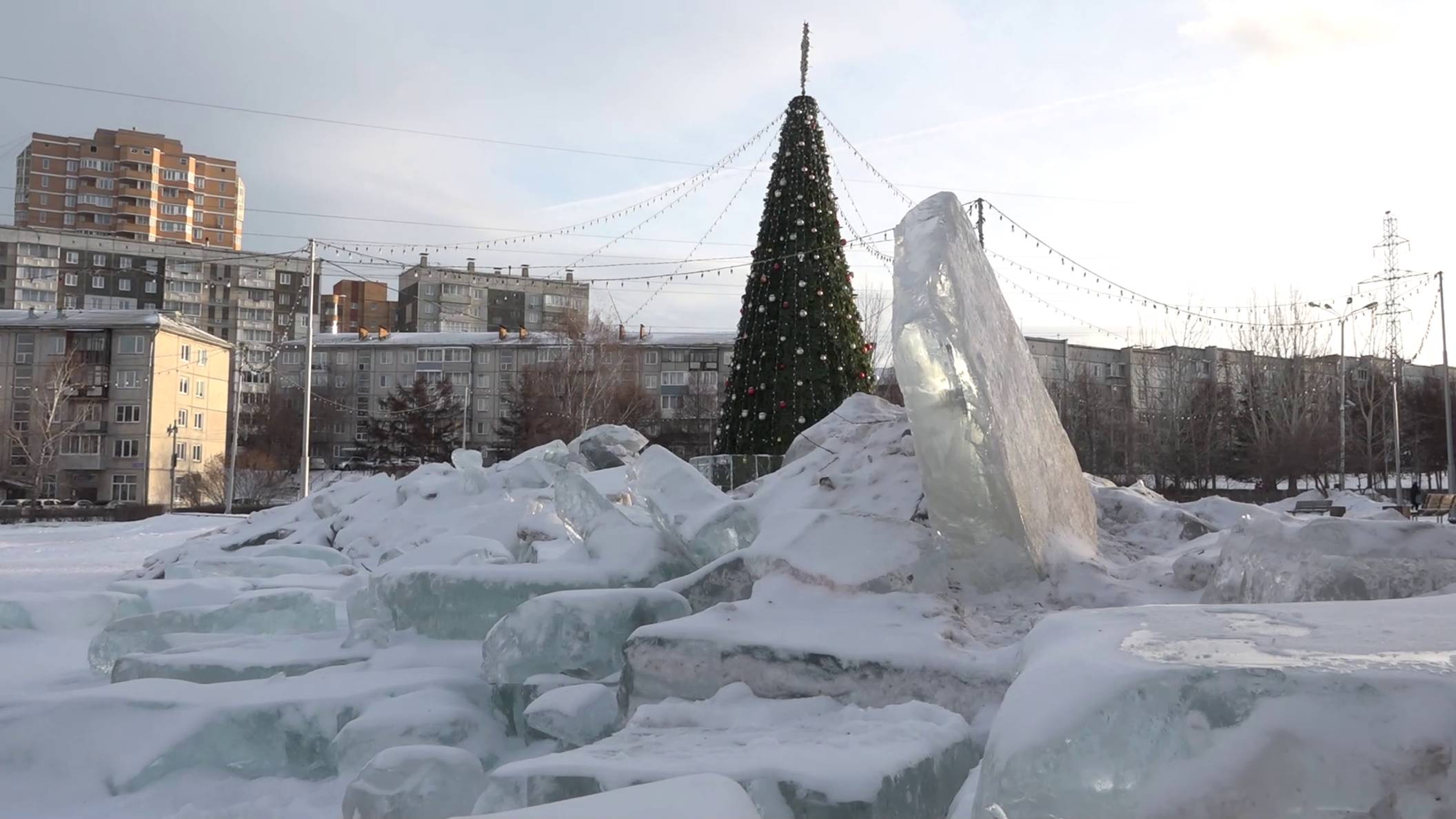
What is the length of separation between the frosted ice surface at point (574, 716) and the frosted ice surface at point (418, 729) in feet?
0.98

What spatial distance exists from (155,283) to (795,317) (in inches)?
2506

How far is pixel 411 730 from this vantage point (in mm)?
4164

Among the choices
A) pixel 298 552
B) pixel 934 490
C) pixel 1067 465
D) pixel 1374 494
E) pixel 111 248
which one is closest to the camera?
pixel 934 490

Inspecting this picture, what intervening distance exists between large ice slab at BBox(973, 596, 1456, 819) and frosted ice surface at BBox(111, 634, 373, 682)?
13.3 ft

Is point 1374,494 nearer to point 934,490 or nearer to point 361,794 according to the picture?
point 934,490

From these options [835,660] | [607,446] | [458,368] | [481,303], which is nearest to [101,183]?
[481,303]

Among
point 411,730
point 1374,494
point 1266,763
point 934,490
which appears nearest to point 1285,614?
point 1266,763

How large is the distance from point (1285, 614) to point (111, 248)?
73.1 meters

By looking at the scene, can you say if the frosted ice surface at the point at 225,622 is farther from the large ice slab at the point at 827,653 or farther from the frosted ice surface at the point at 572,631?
the large ice slab at the point at 827,653

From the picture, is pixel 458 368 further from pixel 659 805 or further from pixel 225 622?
pixel 659 805

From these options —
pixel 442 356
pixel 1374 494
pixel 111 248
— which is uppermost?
pixel 111 248

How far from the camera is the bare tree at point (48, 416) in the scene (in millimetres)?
37438

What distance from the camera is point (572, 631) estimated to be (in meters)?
4.75

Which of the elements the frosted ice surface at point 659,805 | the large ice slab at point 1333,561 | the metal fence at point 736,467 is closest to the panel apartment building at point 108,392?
the metal fence at point 736,467
